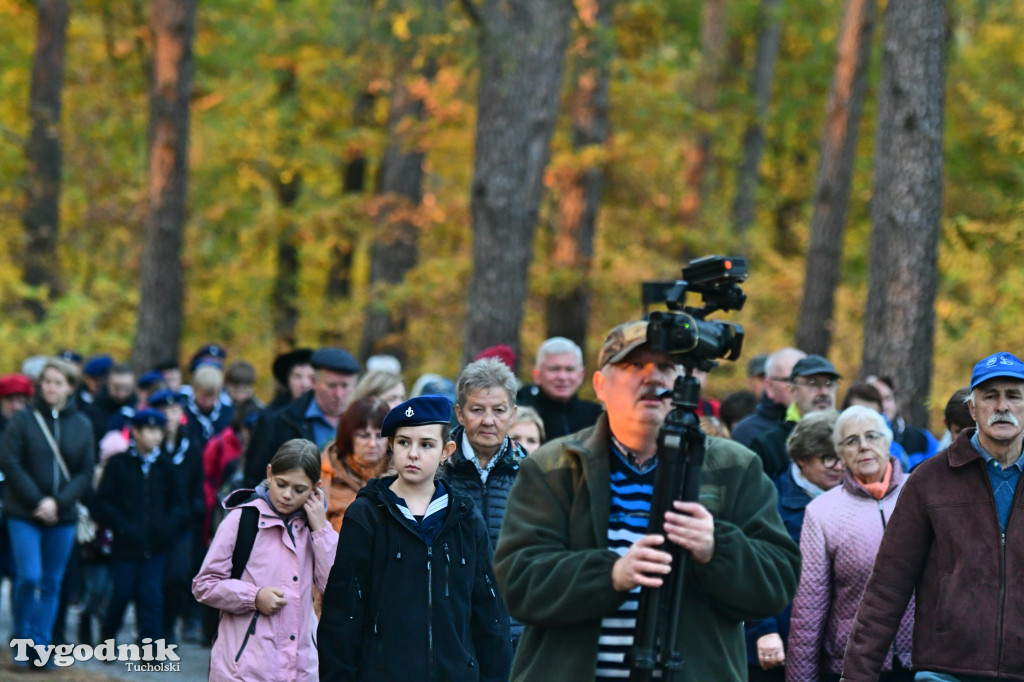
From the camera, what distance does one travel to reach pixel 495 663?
6.12m

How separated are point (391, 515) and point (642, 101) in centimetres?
1748

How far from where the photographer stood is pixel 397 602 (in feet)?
19.2

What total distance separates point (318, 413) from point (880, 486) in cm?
400

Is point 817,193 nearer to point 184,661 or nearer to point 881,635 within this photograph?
point 184,661

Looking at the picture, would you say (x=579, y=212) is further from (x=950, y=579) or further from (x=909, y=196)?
(x=950, y=579)

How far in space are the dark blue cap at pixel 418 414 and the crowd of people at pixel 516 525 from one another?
0.01 metres

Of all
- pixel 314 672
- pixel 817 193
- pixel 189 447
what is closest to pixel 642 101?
pixel 817 193

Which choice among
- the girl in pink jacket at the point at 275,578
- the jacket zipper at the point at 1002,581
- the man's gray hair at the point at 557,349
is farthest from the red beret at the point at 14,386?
the jacket zipper at the point at 1002,581

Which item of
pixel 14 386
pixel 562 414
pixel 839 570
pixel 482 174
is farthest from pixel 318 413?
pixel 482 174

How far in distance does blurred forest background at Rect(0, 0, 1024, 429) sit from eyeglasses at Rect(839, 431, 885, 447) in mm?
7156

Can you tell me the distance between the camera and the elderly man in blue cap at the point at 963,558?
5773mm

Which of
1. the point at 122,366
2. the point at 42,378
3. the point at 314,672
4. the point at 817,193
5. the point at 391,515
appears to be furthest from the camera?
the point at 817,193

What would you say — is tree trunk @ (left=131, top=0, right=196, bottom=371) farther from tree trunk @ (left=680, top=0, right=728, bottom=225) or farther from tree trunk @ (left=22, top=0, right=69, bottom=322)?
tree trunk @ (left=680, top=0, right=728, bottom=225)

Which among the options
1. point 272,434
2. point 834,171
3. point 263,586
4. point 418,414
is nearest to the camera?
point 418,414
